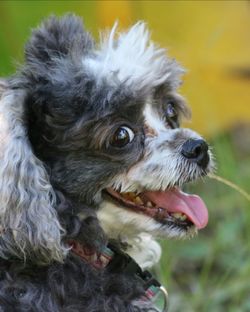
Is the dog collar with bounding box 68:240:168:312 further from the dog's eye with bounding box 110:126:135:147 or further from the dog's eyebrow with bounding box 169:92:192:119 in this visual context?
the dog's eyebrow with bounding box 169:92:192:119

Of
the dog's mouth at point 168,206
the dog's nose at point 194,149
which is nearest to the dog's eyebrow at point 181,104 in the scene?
the dog's nose at point 194,149

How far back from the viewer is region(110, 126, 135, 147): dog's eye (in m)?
3.23

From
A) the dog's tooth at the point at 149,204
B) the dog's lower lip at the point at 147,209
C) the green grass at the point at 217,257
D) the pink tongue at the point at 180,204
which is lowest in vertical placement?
the green grass at the point at 217,257

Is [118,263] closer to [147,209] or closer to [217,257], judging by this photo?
[147,209]

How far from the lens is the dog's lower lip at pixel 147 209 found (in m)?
3.30

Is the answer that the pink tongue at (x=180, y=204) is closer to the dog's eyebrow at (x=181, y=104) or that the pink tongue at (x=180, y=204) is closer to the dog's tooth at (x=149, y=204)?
the dog's tooth at (x=149, y=204)

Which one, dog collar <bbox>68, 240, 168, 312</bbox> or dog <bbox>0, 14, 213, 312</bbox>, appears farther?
dog collar <bbox>68, 240, 168, 312</bbox>

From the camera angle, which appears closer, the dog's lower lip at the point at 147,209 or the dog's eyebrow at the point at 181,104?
the dog's lower lip at the point at 147,209

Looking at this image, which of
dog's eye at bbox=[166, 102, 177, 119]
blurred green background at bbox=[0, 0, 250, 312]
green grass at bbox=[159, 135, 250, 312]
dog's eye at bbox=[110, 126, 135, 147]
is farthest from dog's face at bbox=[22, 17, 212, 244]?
blurred green background at bbox=[0, 0, 250, 312]

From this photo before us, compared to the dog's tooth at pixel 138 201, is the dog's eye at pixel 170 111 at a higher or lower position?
higher

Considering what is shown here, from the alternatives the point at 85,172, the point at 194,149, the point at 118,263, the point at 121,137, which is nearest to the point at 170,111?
the point at 194,149

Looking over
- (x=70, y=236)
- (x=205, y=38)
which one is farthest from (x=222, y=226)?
(x=70, y=236)

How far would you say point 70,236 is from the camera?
10.5 feet

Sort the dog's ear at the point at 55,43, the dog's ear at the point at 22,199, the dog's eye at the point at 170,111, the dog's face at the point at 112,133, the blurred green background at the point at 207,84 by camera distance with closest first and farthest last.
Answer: the dog's ear at the point at 22,199
the dog's face at the point at 112,133
the dog's ear at the point at 55,43
the dog's eye at the point at 170,111
the blurred green background at the point at 207,84
